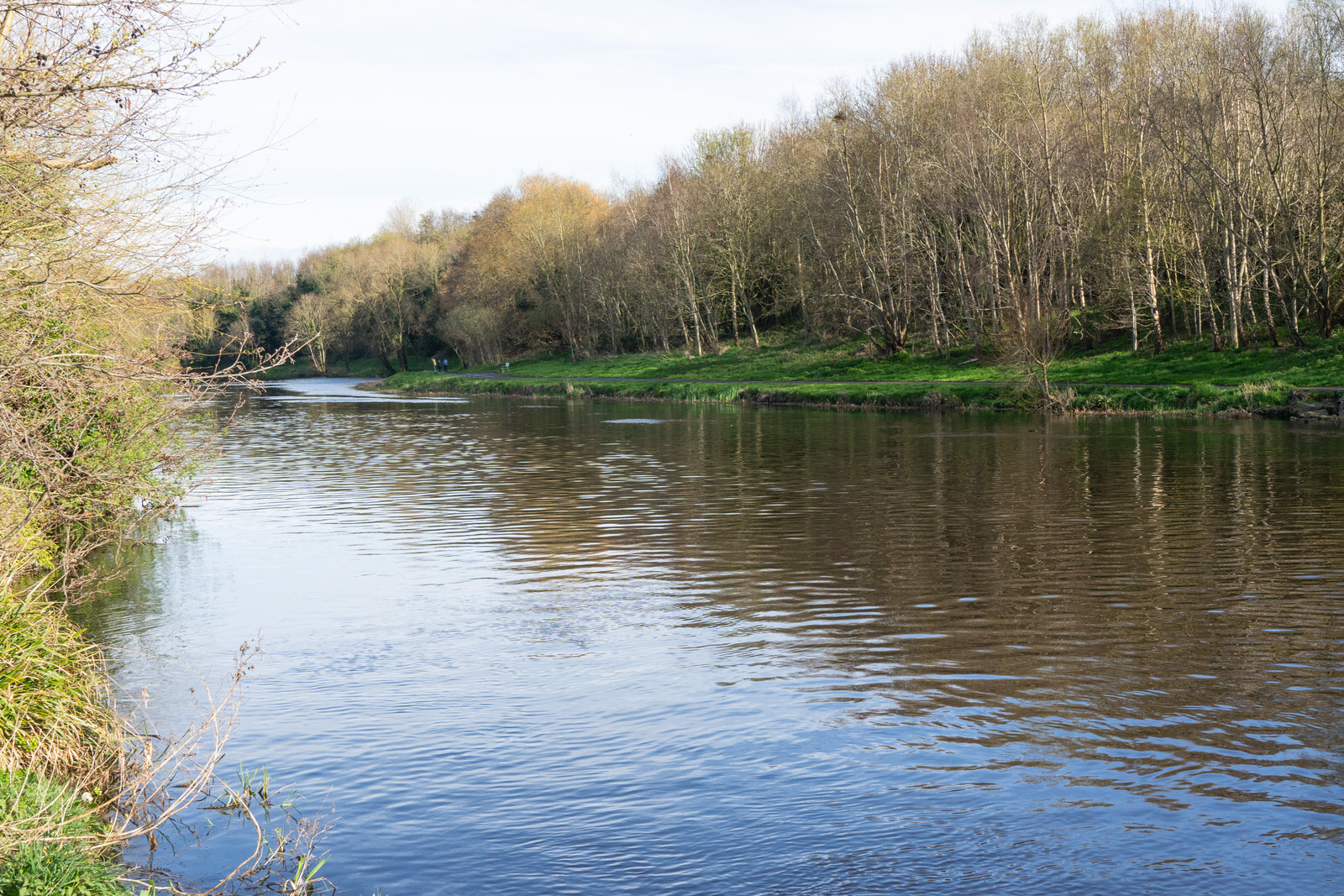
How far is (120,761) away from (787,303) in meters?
63.0

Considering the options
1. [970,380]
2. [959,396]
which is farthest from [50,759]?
[970,380]

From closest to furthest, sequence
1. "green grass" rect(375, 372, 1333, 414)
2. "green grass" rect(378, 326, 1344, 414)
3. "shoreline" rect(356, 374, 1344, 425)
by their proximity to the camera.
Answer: "shoreline" rect(356, 374, 1344, 425), "green grass" rect(375, 372, 1333, 414), "green grass" rect(378, 326, 1344, 414)

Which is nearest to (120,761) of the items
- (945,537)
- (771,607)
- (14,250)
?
(14,250)

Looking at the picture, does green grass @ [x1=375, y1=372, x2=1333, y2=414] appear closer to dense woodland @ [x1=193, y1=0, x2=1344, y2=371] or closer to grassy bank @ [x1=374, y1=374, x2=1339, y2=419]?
grassy bank @ [x1=374, y1=374, x2=1339, y2=419]

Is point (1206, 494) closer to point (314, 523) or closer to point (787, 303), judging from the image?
point (314, 523)

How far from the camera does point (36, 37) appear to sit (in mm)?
9258

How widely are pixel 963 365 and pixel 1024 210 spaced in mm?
7648

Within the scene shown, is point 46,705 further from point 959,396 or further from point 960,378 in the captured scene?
point 960,378

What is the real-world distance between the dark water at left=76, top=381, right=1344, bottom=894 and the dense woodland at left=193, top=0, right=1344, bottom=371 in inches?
194

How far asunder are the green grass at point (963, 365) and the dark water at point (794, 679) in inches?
714

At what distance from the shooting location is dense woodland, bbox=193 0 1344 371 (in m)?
41.4

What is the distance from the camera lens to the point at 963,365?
50.8m

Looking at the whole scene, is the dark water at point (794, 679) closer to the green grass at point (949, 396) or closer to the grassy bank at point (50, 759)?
the grassy bank at point (50, 759)

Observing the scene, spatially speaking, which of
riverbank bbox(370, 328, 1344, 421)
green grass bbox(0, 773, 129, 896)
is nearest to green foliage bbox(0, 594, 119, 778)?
green grass bbox(0, 773, 129, 896)
